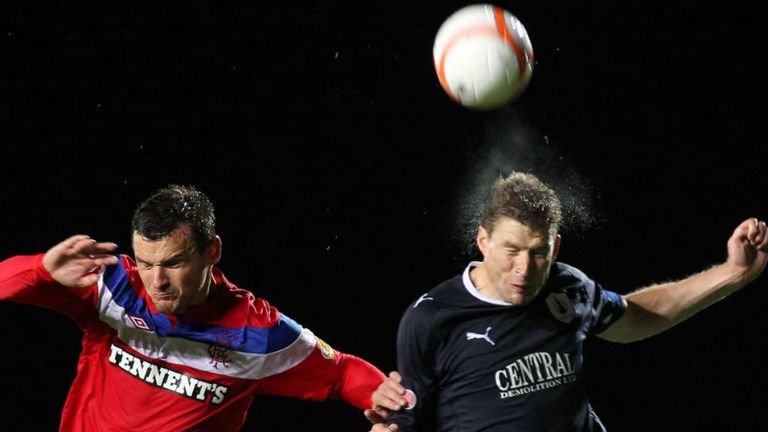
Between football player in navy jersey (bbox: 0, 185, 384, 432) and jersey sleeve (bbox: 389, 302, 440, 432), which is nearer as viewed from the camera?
jersey sleeve (bbox: 389, 302, 440, 432)

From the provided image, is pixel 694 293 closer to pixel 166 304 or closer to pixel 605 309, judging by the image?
pixel 605 309

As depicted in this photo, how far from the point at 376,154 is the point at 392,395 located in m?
2.11

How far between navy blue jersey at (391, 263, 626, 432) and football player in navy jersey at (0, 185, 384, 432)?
316 mm

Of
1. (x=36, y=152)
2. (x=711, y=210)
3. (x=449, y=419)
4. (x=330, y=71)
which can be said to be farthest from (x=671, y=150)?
(x=36, y=152)

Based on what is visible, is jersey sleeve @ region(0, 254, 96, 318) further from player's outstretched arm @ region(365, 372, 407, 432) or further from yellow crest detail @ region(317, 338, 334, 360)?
player's outstretched arm @ region(365, 372, 407, 432)

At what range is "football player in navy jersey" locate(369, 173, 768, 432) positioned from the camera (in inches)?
84.0

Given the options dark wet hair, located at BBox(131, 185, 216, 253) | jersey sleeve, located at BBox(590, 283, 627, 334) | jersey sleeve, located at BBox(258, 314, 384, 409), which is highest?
dark wet hair, located at BBox(131, 185, 216, 253)

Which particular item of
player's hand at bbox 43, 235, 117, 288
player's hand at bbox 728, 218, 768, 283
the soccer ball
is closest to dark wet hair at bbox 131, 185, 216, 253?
player's hand at bbox 43, 235, 117, 288

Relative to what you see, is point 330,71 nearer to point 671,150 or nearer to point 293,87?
point 293,87

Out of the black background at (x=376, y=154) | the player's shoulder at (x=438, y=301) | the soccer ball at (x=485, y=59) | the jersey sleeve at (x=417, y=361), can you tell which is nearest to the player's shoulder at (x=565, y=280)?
the player's shoulder at (x=438, y=301)

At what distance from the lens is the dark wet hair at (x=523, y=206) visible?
215 centimetres

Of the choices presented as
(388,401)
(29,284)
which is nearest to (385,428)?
(388,401)

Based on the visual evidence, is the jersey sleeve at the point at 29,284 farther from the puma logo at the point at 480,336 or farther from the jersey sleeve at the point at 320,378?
the puma logo at the point at 480,336

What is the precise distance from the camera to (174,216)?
90.4 inches
